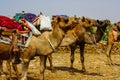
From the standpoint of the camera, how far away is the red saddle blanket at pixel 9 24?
11445mm

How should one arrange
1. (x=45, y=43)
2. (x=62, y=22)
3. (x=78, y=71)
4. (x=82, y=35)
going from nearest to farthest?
1. (x=45, y=43)
2. (x=62, y=22)
3. (x=82, y=35)
4. (x=78, y=71)

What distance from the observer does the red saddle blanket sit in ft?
37.6

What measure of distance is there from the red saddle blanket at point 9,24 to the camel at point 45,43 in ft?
1.86

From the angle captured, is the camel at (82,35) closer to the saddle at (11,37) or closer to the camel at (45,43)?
the camel at (45,43)

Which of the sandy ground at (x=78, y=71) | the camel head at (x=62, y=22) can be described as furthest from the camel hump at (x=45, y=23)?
the sandy ground at (x=78, y=71)

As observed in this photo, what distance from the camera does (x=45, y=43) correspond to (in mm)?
11805

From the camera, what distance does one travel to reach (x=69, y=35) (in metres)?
14.1

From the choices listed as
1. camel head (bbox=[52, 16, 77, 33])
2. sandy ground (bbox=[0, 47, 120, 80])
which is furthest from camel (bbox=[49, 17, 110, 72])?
camel head (bbox=[52, 16, 77, 33])

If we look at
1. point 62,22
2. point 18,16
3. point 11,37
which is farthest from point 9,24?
point 18,16

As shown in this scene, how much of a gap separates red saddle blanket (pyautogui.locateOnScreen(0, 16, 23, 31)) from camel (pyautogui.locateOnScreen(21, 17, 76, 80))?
0.57 metres

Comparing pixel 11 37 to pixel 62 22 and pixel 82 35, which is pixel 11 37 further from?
pixel 82 35

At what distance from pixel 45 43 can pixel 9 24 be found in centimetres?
125

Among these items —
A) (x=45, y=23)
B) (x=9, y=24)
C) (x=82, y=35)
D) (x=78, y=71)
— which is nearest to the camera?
(x=9, y=24)

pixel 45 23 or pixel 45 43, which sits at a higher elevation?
pixel 45 23
